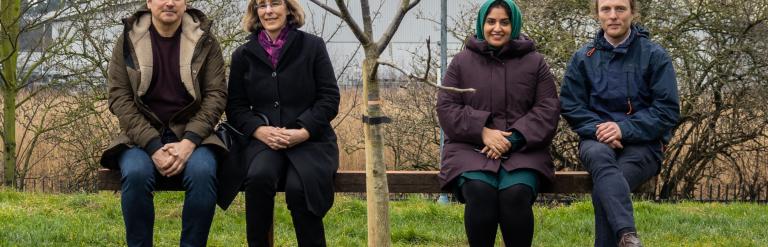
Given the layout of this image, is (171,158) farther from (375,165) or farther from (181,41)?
(375,165)

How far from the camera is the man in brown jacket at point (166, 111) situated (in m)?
4.78

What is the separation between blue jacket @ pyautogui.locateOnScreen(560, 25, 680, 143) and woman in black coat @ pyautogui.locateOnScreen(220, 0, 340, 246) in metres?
1.21

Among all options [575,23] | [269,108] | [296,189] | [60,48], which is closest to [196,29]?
[269,108]

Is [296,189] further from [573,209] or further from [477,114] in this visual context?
[573,209]

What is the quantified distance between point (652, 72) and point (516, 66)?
0.66 meters

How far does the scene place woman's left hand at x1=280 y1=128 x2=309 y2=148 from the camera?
4.93 m

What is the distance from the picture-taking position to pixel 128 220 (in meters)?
4.78

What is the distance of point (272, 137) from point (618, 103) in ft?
5.52

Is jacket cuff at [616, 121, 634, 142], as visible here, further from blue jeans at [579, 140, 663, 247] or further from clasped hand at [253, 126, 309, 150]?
clasped hand at [253, 126, 309, 150]

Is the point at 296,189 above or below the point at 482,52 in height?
below

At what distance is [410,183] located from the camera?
528 cm

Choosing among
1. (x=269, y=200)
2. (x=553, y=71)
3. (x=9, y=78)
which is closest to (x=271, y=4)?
(x=269, y=200)

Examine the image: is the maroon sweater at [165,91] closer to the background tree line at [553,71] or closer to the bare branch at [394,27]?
the bare branch at [394,27]

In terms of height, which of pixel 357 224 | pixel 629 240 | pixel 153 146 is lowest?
pixel 357 224
